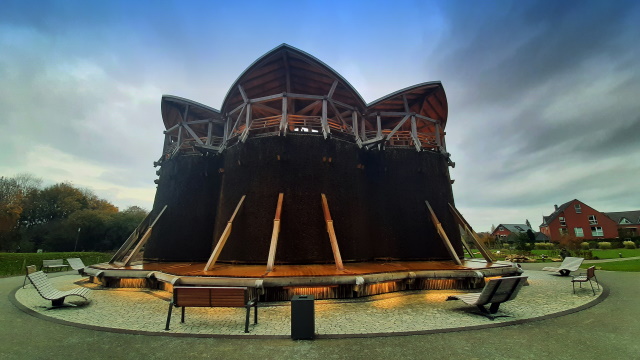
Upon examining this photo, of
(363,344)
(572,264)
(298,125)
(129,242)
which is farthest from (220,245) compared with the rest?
(572,264)

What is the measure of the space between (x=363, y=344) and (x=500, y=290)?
4167 mm

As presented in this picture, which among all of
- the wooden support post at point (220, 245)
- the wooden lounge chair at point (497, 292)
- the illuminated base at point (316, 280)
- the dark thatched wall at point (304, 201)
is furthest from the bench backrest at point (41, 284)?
the wooden lounge chair at point (497, 292)

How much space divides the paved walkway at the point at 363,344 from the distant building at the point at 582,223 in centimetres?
6045

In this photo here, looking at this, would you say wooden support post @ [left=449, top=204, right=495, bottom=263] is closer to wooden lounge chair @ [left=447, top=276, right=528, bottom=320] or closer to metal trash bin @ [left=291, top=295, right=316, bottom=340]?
wooden lounge chair @ [left=447, top=276, right=528, bottom=320]

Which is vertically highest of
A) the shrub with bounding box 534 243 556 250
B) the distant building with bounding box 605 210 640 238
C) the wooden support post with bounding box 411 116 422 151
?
the wooden support post with bounding box 411 116 422 151

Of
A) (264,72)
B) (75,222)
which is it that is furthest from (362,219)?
(75,222)

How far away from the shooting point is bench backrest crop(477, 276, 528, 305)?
6598 mm

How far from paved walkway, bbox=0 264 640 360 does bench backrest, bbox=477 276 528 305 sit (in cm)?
80

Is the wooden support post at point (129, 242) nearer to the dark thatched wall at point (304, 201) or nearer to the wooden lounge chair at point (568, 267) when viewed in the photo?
the dark thatched wall at point (304, 201)

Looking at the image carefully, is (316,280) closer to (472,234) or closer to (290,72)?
(472,234)

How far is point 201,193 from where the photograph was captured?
17.4m

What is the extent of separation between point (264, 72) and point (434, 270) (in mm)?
14590

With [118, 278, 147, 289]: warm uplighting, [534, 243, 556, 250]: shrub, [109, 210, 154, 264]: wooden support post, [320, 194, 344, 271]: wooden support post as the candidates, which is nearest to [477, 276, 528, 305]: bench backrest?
[320, 194, 344, 271]: wooden support post

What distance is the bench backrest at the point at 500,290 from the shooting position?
6598 mm
